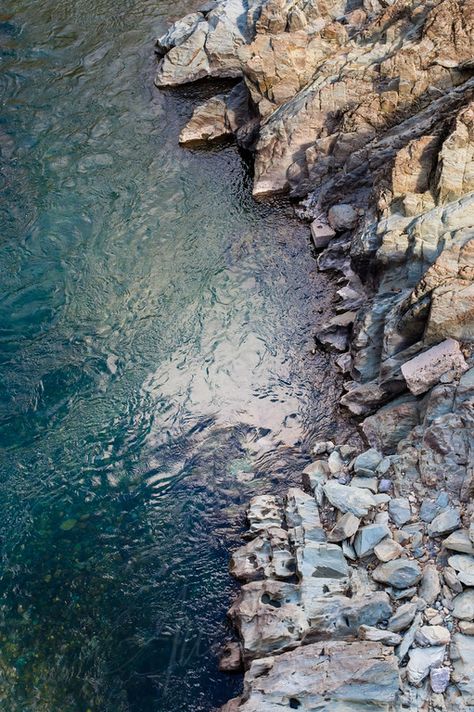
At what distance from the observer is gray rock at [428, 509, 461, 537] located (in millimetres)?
11547

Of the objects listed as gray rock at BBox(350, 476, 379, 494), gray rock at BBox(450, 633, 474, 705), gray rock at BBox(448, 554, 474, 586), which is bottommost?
gray rock at BBox(350, 476, 379, 494)

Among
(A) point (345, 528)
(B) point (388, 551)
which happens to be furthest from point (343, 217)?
(B) point (388, 551)

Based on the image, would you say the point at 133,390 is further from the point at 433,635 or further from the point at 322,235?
the point at 433,635

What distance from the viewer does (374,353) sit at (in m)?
15.5

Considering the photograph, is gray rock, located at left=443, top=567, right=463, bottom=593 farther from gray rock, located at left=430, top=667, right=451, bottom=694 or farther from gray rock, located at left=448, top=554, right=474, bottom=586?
gray rock, located at left=430, top=667, right=451, bottom=694

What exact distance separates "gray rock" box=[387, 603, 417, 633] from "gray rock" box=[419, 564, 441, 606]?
0.28 meters

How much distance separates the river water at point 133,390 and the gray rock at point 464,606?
3.73 m

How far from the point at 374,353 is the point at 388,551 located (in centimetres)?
498

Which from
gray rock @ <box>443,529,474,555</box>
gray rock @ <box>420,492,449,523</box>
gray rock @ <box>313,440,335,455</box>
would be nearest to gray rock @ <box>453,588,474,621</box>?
gray rock @ <box>443,529,474,555</box>

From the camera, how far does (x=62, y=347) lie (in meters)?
17.0

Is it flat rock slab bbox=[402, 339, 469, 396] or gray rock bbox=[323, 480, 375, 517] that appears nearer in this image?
gray rock bbox=[323, 480, 375, 517]

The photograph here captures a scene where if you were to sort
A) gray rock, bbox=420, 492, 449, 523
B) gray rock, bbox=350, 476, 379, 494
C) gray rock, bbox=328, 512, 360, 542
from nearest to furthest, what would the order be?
gray rock, bbox=420, 492, 449, 523, gray rock, bbox=328, 512, 360, 542, gray rock, bbox=350, 476, 379, 494

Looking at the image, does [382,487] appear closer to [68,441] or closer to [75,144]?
[68,441]

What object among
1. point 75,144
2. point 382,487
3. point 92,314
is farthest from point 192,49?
point 382,487
